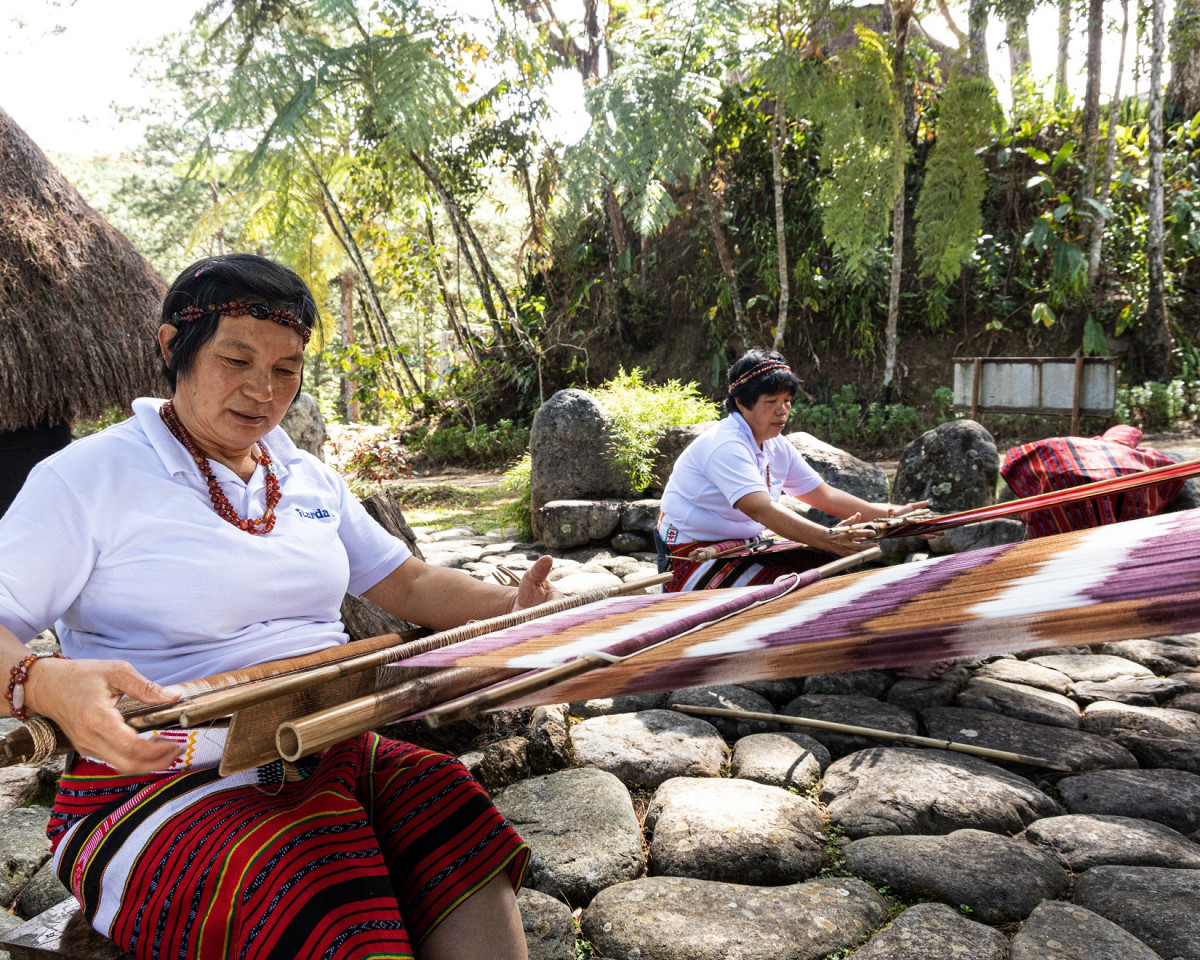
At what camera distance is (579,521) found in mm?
5633

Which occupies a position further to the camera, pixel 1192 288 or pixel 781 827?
pixel 1192 288

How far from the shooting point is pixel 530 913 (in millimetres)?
1664

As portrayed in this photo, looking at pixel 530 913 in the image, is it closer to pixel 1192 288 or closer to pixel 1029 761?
pixel 1029 761

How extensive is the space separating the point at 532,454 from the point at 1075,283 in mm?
6743

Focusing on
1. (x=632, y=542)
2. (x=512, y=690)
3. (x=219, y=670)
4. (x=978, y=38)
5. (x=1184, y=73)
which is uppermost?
(x=978, y=38)

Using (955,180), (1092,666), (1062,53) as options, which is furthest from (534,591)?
(1062,53)

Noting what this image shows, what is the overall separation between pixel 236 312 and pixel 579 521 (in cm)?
435

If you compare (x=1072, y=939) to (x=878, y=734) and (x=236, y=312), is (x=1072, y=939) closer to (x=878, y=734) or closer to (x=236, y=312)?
(x=878, y=734)

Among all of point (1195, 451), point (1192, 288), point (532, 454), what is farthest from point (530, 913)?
point (1192, 288)

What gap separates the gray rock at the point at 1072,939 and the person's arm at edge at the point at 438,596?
1.03 meters

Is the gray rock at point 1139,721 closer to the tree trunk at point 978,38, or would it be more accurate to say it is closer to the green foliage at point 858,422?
the green foliage at point 858,422

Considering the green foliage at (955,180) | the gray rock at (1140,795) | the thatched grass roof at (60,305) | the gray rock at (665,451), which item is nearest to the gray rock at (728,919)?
the gray rock at (1140,795)

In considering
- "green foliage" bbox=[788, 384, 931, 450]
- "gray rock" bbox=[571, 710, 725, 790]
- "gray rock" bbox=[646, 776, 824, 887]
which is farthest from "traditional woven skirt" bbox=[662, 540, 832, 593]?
"green foliage" bbox=[788, 384, 931, 450]

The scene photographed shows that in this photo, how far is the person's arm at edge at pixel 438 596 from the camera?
5.48 feet
